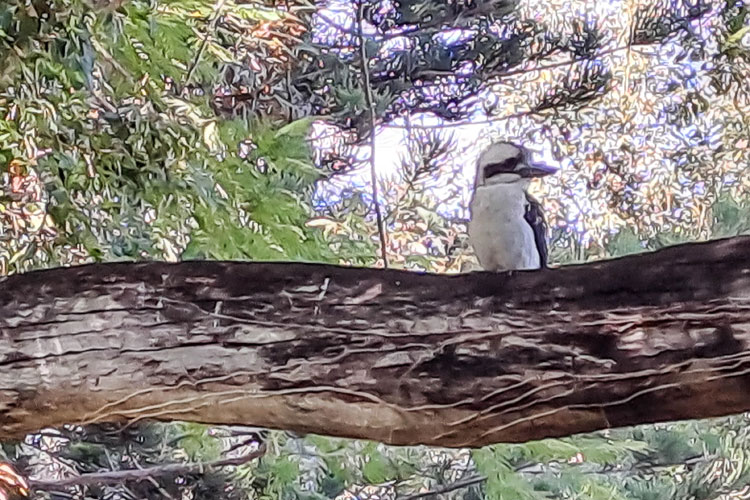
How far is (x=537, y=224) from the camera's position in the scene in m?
1.04

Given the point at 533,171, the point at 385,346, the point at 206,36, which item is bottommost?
the point at 385,346

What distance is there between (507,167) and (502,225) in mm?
64

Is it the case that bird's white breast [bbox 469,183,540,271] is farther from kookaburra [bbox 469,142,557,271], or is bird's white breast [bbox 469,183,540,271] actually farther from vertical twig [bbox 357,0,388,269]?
vertical twig [bbox 357,0,388,269]

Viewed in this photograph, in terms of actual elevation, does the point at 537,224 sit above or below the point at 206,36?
below

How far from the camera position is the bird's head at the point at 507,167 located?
1.03 metres

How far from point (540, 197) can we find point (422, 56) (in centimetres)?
28

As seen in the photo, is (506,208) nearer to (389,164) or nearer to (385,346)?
(389,164)

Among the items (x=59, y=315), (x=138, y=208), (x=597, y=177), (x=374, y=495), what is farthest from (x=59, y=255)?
(x=597, y=177)

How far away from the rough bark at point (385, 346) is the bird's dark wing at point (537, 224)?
31 centimetres

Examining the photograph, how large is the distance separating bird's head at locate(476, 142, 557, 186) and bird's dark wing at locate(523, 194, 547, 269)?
28mm

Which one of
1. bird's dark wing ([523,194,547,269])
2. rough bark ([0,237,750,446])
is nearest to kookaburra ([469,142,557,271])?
bird's dark wing ([523,194,547,269])

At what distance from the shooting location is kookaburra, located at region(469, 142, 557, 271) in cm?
101

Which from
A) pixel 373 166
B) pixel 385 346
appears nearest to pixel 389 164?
pixel 373 166

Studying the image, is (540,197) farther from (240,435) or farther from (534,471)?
(240,435)
